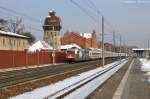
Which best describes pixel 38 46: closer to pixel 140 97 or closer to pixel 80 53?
pixel 80 53

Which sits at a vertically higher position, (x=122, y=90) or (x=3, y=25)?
(x=3, y=25)

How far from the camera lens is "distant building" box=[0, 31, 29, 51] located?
242 feet

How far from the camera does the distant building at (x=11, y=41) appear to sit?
73625 millimetres

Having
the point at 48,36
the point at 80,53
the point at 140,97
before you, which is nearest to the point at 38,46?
the point at 48,36

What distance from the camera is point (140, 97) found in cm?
1688

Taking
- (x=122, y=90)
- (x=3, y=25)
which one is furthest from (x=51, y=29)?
(x=122, y=90)

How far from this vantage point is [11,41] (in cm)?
7850

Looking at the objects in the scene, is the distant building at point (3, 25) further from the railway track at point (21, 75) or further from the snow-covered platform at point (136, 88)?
the snow-covered platform at point (136, 88)

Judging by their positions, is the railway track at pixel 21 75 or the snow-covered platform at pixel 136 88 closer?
the snow-covered platform at pixel 136 88

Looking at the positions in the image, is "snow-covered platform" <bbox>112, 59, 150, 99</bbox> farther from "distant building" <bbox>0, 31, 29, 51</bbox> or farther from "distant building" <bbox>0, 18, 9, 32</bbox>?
"distant building" <bbox>0, 18, 9, 32</bbox>

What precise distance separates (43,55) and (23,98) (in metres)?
56.1

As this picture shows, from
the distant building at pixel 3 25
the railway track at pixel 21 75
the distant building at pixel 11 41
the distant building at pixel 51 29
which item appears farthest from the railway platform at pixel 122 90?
the distant building at pixel 51 29

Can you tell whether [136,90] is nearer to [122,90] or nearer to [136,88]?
[122,90]

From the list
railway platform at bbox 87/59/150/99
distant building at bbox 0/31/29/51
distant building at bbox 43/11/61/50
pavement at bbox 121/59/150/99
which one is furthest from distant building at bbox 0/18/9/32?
railway platform at bbox 87/59/150/99
